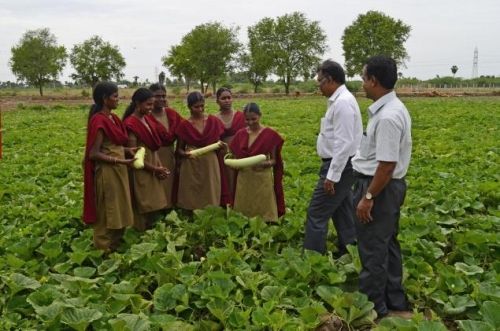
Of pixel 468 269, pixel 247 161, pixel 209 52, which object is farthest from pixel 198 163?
pixel 209 52

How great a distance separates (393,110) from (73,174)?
271 inches

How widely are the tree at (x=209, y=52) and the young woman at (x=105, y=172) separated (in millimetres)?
44505

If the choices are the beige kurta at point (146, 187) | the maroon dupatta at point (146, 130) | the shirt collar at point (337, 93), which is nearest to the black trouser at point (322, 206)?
the shirt collar at point (337, 93)

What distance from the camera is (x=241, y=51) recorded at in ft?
168

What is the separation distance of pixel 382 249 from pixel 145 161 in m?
2.65

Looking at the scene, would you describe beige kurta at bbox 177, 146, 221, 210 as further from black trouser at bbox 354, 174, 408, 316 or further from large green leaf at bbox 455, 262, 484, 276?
large green leaf at bbox 455, 262, 484, 276

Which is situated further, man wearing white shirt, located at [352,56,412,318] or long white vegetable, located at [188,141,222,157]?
long white vegetable, located at [188,141,222,157]

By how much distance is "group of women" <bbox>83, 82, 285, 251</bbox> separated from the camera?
4.70m

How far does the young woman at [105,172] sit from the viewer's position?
15.1 ft

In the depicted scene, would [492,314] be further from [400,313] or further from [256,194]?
[256,194]

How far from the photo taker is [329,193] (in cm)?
421

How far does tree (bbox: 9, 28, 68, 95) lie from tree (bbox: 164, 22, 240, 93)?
12.1 m

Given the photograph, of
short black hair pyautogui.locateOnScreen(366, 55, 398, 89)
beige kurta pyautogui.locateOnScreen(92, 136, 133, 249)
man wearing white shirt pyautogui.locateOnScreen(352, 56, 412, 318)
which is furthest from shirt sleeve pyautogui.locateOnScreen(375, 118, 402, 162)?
beige kurta pyautogui.locateOnScreen(92, 136, 133, 249)

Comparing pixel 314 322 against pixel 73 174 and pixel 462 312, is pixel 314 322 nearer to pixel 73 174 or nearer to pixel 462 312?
pixel 462 312
